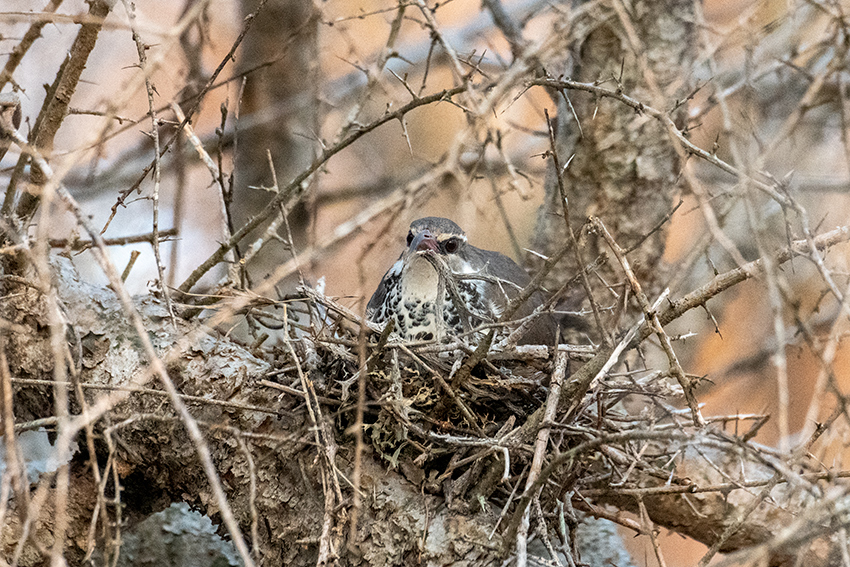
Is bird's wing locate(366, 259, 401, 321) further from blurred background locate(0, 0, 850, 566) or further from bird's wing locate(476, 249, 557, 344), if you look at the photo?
bird's wing locate(476, 249, 557, 344)

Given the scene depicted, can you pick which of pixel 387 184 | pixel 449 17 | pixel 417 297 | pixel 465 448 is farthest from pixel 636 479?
pixel 449 17

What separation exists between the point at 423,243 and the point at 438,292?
0.75ft

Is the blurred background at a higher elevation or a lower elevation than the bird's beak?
higher

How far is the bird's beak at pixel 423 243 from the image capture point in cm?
353

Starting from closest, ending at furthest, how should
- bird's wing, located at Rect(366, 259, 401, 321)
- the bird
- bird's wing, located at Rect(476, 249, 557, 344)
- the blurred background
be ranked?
the bird < bird's wing, located at Rect(476, 249, 557, 344) < bird's wing, located at Rect(366, 259, 401, 321) < the blurred background

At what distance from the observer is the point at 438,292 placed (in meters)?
3.48

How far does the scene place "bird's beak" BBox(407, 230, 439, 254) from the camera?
353 cm

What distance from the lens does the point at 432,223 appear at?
3.73 m

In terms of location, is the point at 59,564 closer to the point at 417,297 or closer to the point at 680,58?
the point at 417,297

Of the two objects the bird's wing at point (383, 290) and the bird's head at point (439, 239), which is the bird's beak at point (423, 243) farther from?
the bird's wing at point (383, 290)

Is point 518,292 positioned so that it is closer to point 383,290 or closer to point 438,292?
point 438,292

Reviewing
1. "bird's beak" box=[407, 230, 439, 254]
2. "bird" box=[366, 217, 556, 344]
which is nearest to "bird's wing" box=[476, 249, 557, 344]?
"bird" box=[366, 217, 556, 344]

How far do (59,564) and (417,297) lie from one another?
2064mm

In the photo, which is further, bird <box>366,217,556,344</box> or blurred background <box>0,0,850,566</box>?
blurred background <box>0,0,850,566</box>
